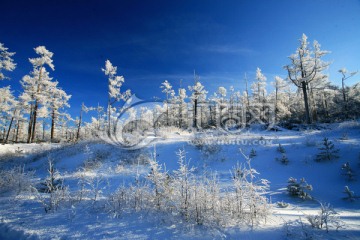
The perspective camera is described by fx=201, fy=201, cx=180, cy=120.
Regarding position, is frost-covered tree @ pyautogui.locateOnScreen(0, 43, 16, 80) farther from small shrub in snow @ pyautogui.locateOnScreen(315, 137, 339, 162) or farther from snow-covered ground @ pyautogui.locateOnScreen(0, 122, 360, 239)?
small shrub in snow @ pyautogui.locateOnScreen(315, 137, 339, 162)

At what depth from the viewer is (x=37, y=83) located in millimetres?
27203

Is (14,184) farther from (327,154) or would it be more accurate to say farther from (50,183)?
(327,154)

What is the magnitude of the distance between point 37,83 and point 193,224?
103 ft

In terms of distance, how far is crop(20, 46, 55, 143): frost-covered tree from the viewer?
2652 centimetres

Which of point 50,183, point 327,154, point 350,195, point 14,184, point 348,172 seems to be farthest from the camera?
point 327,154

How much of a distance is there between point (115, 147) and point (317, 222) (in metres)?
11.6

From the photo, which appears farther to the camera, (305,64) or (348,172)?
(305,64)

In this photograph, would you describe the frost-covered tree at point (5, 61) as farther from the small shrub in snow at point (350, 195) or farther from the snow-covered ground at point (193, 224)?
the small shrub in snow at point (350, 195)

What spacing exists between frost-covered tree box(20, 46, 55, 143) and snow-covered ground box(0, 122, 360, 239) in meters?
18.0

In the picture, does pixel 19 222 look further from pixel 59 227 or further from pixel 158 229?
pixel 158 229

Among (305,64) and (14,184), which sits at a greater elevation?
(305,64)

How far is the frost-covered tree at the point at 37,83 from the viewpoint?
2652cm

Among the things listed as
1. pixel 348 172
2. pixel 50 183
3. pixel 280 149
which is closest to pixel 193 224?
pixel 50 183

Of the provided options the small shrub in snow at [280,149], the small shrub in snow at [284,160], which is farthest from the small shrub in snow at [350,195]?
the small shrub in snow at [280,149]
